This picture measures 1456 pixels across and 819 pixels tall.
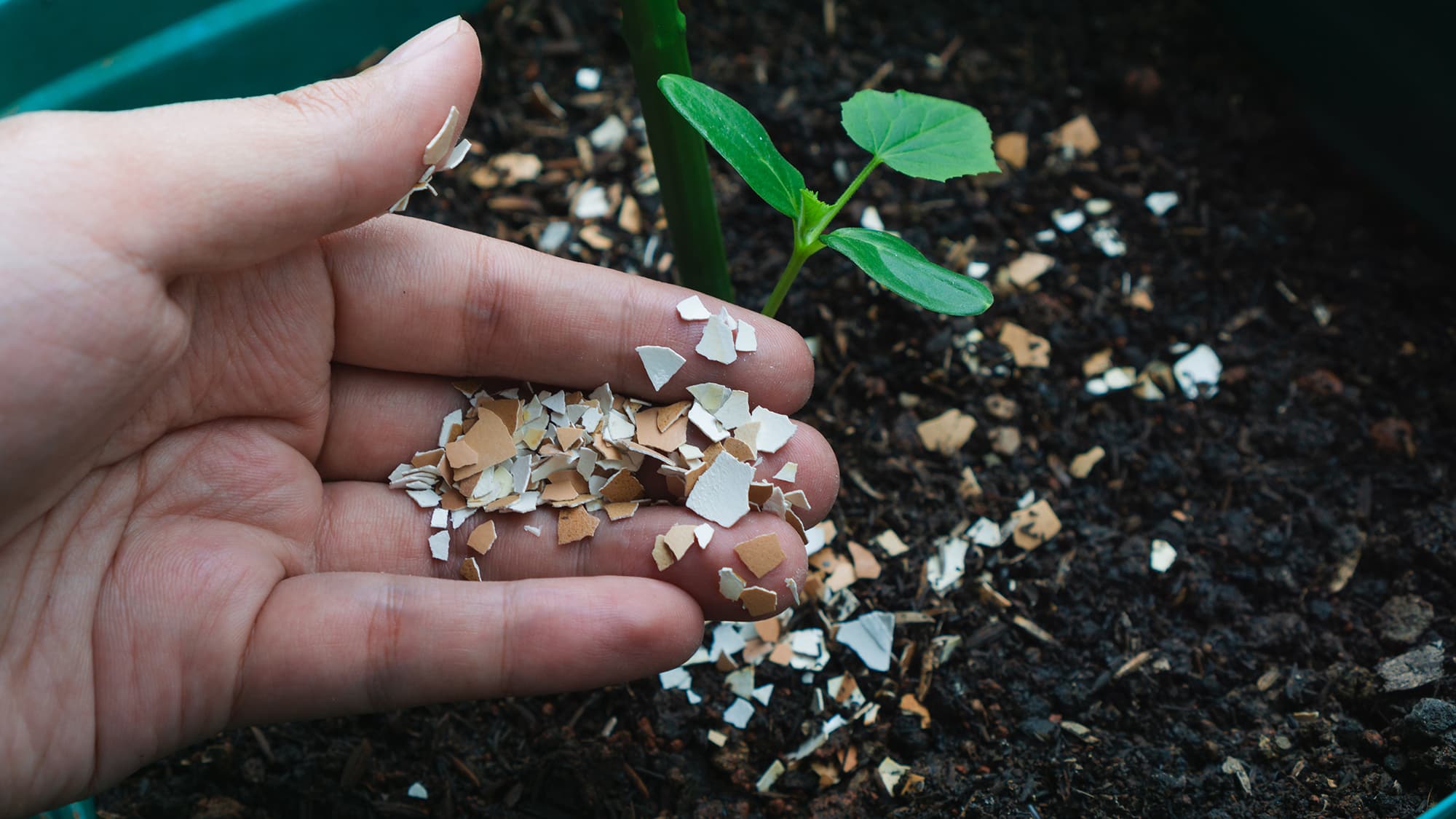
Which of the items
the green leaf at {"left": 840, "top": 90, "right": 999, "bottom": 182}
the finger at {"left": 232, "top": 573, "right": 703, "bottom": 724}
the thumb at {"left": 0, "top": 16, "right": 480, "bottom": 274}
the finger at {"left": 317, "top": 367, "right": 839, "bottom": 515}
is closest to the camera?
the thumb at {"left": 0, "top": 16, "right": 480, "bottom": 274}

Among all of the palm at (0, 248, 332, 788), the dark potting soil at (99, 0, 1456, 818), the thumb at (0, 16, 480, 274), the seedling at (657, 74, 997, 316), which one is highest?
the thumb at (0, 16, 480, 274)

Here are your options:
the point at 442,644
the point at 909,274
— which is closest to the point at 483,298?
the point at 442,644

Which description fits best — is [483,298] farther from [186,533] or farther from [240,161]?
[186,533]

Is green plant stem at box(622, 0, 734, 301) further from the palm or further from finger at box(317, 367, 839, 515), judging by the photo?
the palm

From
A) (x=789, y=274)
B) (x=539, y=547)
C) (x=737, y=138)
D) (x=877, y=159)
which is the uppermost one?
(x=737, y=138)

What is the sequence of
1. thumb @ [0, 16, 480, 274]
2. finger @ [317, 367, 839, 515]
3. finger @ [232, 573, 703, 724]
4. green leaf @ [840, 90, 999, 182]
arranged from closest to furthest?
thumb @ [0, 16, 480, 274] < finger @ [232, 573, 703, 724] < green leaf @ [840, 90, 999, 182] < finger @ [317, 367, 839, 515]

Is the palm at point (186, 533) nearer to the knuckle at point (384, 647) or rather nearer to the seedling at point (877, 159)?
the knuckle at point (384, 647)

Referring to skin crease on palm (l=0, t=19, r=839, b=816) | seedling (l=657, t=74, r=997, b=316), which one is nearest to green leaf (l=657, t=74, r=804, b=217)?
seedling (l=657, t=74, r=997, b=316)

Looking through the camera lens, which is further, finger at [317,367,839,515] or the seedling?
finger at [317,367,839,515]
